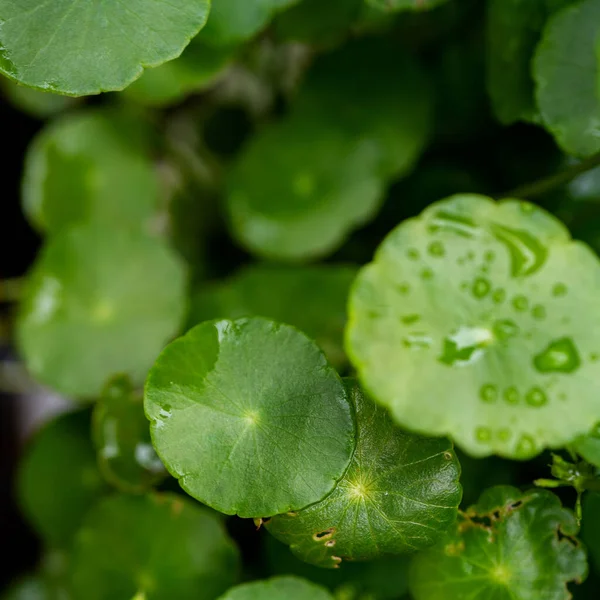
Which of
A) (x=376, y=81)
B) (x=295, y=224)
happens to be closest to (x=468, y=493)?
(x=295, y=224)

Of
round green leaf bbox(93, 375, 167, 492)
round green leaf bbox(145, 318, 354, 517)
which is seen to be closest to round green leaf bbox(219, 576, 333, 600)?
round green leaf bbox(145, 318, 354, 517)

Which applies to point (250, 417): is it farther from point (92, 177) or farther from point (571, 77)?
point (92, 177)

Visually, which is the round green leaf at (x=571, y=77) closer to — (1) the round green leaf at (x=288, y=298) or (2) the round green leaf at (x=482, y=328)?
(2) the round green leaf at (x=482, y=328)

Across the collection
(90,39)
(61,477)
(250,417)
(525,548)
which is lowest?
(61,477)

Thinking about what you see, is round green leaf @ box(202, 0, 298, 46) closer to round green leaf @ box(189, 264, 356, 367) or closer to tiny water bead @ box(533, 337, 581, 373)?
round green leaf @ box(189, 264, 356, 367)

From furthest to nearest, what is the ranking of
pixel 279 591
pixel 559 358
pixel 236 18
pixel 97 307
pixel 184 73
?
pixel 97 307, pixel 184 73, pixel 236 18, pixel 279 591, pixel 559 358

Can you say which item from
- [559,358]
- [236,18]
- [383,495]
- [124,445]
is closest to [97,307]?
[124,445]
